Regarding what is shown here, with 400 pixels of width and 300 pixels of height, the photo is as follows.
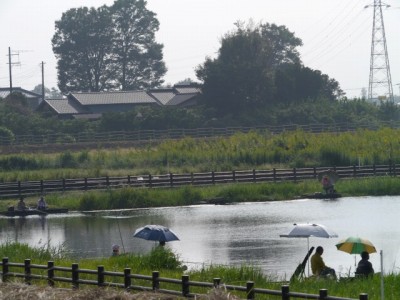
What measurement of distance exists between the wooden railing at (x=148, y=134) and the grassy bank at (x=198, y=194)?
94.3 feet

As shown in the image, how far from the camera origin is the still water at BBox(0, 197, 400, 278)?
106 feet

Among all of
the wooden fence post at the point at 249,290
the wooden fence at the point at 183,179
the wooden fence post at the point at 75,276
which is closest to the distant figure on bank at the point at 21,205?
the wooden fence at the point at 183,179

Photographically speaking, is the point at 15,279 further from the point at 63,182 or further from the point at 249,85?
the point at 249,85

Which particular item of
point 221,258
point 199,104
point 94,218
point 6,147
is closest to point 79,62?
point 199,104

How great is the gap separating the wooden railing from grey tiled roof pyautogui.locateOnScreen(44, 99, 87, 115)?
14784mm

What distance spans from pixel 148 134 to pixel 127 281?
65259 mm

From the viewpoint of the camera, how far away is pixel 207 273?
78.1 feet

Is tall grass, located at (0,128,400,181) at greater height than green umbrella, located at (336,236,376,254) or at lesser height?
greater

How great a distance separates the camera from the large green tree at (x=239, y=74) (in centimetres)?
9450

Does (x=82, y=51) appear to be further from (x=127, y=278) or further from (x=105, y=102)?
(x=127, y=278)

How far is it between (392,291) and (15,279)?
8.68 m

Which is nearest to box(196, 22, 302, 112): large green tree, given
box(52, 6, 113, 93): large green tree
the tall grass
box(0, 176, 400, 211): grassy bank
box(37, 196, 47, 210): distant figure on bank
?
the tall grass

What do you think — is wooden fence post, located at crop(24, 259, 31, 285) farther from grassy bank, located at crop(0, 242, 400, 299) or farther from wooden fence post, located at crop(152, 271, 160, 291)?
wooden fence post, located at crop(152, 271, 160, 291)

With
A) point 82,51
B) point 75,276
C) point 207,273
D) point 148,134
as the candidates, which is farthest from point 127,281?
point 82,51
